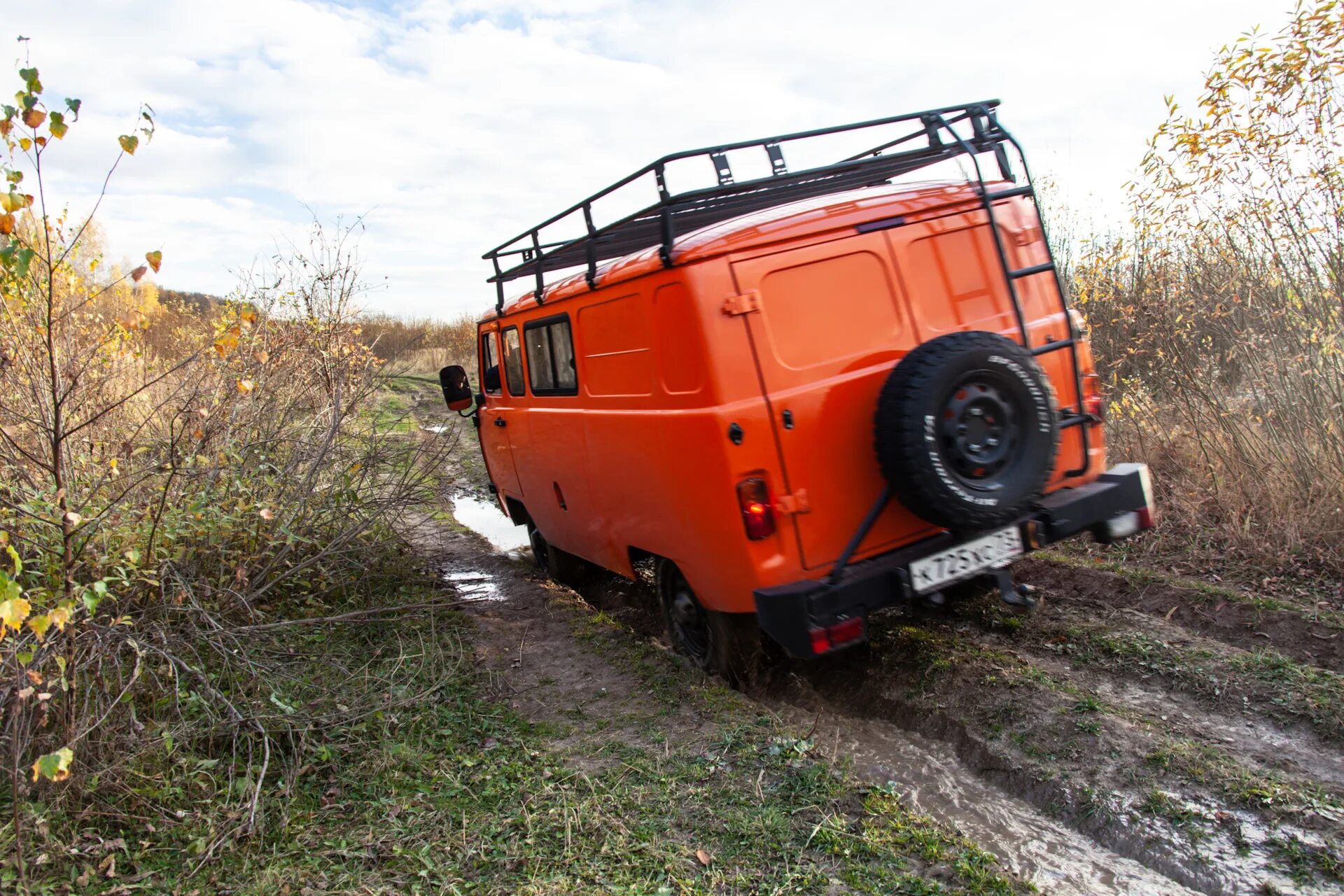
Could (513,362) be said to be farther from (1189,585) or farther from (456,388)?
(1189,585)

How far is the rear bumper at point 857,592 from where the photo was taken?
3.60m

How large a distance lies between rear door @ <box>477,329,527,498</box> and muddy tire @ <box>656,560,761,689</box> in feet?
7.25

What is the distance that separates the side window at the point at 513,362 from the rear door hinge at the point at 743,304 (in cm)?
294

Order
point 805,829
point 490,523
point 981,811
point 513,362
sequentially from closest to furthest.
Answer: point 805,829
point 981,811
point 513,362
point 490,523

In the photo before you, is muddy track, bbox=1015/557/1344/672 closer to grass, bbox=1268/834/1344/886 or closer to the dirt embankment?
the dirt embankment

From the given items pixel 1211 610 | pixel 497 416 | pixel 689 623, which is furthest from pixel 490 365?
pixel 1211 610

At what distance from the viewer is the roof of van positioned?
12.2 feet

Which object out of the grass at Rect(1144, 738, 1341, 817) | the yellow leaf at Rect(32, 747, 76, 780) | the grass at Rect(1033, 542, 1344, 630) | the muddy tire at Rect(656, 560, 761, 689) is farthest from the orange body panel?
the yellow leaf at Rect(32, 747, 76, 780)

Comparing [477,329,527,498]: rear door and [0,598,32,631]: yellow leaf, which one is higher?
[477,329,527,498]: rear door

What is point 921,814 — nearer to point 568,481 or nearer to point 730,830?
point 730,830

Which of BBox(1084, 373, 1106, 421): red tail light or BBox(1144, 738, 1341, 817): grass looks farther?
BBox(1084, 373, 1106, 421): red tail light

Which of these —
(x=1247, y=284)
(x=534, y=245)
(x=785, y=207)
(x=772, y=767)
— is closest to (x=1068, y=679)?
(x=772, y=767)

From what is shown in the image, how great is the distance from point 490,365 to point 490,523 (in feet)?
10.1

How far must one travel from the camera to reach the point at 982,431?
144 inches
